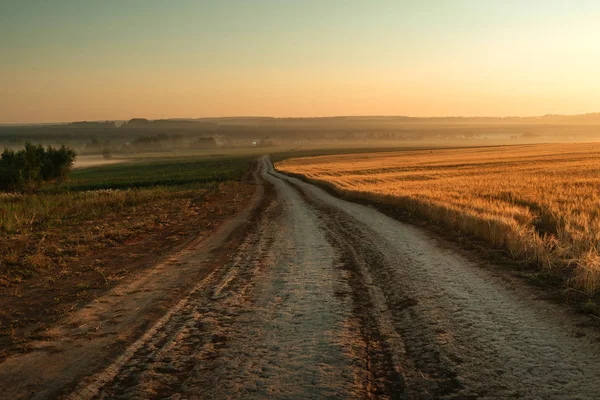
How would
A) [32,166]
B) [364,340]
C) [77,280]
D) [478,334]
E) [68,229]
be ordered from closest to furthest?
[364,340], [478,334], [77,280], [68,229], [32,166]

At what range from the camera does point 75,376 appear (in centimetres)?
481

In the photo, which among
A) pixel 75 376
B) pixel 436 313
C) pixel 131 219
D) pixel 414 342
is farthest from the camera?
pixel 131 219

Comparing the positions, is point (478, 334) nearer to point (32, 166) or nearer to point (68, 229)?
point (68, 229)

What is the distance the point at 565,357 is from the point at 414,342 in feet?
5.38

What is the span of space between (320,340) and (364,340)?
0.55 m

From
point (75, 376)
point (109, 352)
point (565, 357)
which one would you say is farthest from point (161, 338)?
point (565, 357)

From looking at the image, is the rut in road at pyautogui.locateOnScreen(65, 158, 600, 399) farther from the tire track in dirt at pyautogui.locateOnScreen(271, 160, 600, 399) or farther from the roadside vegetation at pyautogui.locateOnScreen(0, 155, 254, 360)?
the roadside vegetation at pyautogui.locateOnScreen(0, 155, 254, 360)

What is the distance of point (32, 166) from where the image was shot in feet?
184

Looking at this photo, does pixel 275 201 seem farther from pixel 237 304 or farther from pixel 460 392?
pixel 460 392

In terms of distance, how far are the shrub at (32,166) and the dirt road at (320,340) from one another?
52.8 meters

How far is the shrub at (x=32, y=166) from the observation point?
5325 cm

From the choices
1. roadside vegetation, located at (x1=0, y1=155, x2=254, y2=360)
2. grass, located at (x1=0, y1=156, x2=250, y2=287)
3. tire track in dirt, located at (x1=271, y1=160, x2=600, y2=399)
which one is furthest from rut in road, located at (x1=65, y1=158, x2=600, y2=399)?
grass, located at (x1=0, y1=156, x2=250, y2=287)

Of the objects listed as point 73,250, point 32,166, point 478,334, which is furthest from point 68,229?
point 32,166

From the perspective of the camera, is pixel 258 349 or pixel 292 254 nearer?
pixel 258 349
